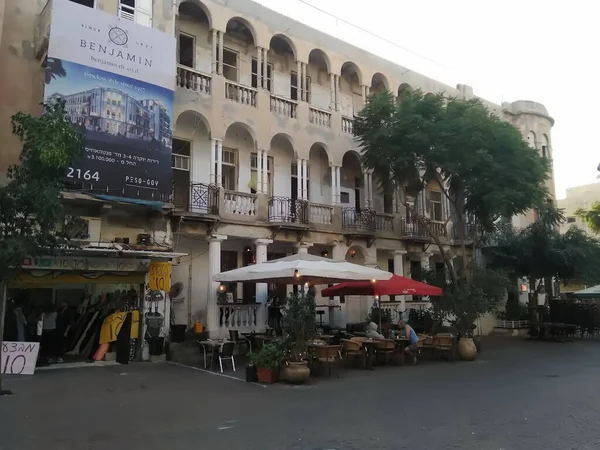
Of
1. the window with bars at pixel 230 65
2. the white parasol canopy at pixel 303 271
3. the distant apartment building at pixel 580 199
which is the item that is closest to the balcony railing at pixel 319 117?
the window with bars at pixel 230 65

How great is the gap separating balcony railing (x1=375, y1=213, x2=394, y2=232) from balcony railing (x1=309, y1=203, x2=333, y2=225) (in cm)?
261

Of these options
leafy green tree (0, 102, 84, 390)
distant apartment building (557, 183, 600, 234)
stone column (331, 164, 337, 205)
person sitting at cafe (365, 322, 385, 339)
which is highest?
distant apartment building (557, 183, 600, 234)

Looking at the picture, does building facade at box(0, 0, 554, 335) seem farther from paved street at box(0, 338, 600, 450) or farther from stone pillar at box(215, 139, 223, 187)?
paved street at box(0, 338, 600, 450)

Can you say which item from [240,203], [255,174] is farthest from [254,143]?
[240,203]

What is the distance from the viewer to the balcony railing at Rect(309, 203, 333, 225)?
67.1 ft

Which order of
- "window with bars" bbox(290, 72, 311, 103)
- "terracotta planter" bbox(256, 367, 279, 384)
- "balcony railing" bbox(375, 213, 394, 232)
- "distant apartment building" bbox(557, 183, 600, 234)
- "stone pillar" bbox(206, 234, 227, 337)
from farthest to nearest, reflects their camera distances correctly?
"distant apartment building" bbox(557, 183, 600, 234) < "balcony railing" bbox(375, 213, 394, 232) < "window with bars" bbox(290, 72, 311, 103) < "stone pillar" bbox(206, 234, 227, 337) < "terracotta planter" bbox(256, 367, 279, 384)

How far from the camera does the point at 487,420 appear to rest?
8.40 meters

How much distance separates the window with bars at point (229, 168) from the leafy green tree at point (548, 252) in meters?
14.8

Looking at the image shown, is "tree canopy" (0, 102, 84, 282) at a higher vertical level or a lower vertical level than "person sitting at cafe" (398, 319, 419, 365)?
higher

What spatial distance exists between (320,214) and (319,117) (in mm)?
4025

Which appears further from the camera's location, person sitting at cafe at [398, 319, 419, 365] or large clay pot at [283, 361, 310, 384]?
person sitting at cafe at [398, 319, 419, 365]

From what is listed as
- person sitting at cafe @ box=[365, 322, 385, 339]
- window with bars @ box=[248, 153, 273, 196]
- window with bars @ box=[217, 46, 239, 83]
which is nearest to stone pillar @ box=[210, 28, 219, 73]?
window with bars @ box=[217, 46, 239, 83]

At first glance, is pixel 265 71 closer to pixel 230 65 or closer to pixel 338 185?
pixel 230 65

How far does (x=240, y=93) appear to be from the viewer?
18969 mm
